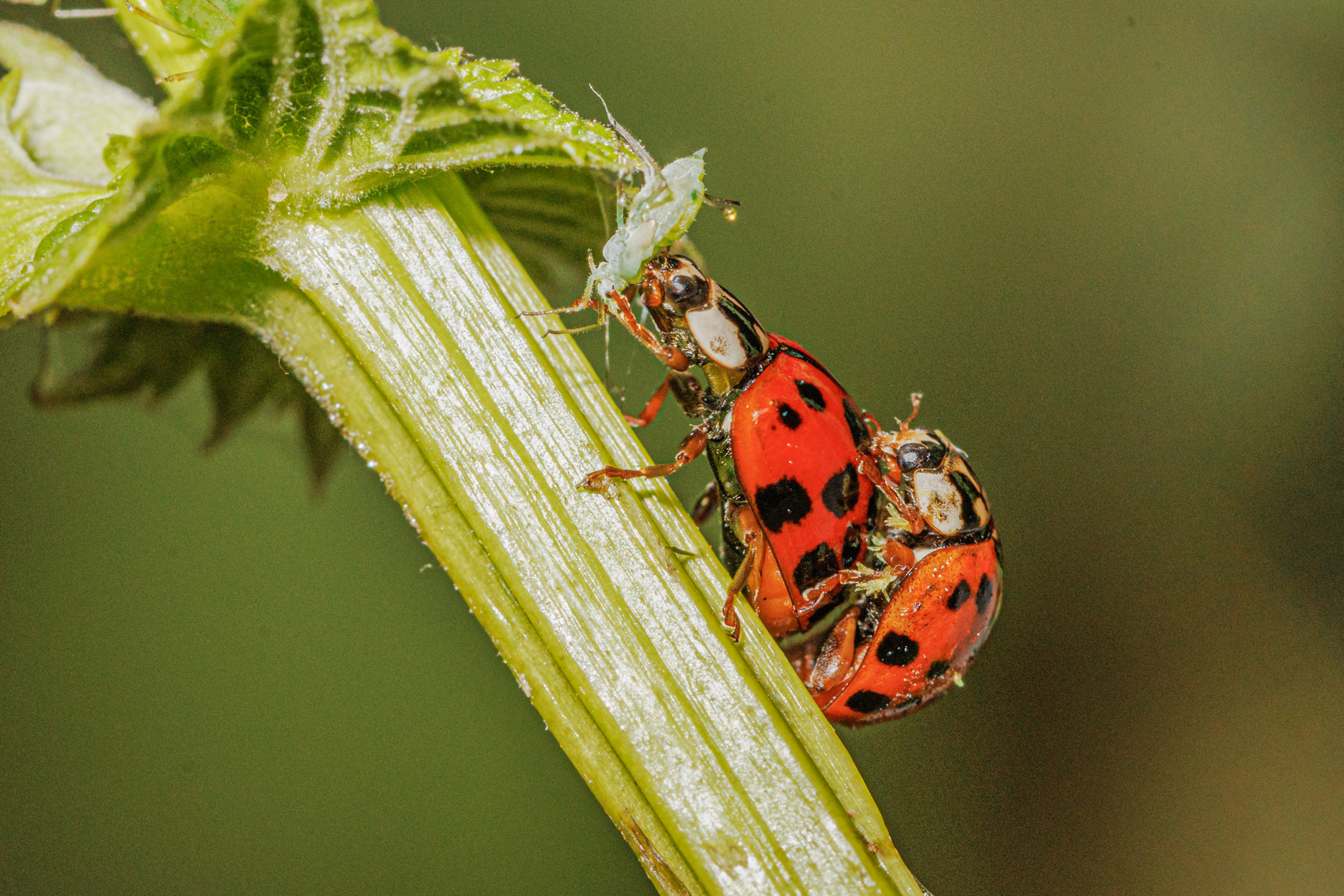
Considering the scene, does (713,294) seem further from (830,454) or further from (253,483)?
(253,483)

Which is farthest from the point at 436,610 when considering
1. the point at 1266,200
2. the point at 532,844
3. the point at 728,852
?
the point at 1266,200

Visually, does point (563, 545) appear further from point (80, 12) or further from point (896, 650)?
point (80, 12)

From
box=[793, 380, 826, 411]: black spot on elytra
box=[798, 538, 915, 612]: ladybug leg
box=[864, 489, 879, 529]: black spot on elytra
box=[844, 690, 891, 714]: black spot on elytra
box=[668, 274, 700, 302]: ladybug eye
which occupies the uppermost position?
box=[668, 274, 700, 302]: ladybug eye

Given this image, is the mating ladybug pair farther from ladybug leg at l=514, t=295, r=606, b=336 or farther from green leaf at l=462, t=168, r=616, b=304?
green leaf at l=462, t=168, r=616, b=304

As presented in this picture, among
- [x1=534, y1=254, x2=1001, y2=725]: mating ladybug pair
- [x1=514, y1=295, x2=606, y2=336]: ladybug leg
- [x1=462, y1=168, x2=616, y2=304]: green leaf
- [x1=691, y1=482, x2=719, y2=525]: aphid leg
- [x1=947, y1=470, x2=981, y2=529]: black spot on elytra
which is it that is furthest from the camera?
[x1=691, y1=482, x2=719, y2=525]: aphid leg

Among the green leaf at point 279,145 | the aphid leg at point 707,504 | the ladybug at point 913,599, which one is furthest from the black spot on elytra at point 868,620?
→ the green leaf at point 279,145

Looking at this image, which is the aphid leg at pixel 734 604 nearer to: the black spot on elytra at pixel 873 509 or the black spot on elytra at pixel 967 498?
the black spot on elytra at pixel 873 509

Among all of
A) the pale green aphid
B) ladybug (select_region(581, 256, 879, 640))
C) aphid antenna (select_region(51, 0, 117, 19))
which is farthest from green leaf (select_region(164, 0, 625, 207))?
ladybug (select_region(581, 256, 879, 640))
